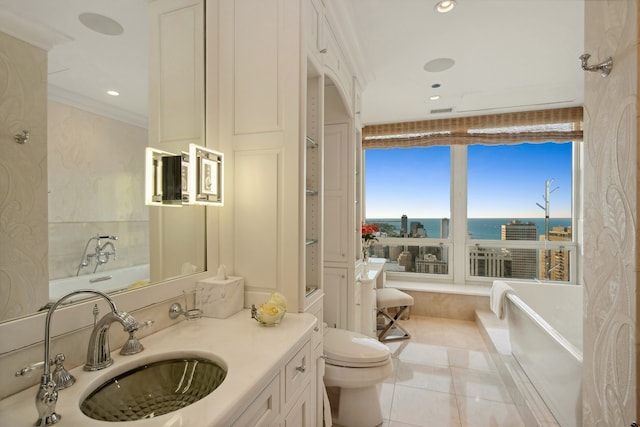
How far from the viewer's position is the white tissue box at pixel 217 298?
1299mm

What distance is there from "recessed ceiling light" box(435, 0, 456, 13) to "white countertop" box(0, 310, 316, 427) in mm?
2036

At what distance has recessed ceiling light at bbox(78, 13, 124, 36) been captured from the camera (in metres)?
0.97

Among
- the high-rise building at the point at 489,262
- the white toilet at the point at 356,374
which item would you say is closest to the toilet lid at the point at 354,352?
the white toilet at the point at 356,374

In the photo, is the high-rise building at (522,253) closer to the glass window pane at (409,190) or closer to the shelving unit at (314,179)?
the glass window pane at (409,190)

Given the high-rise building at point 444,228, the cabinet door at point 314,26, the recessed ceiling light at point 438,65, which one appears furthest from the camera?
the high-rise building at point 444,228

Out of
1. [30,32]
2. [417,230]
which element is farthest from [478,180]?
[30,32]

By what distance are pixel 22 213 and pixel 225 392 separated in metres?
0.74

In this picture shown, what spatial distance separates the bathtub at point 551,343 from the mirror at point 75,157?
2202mm

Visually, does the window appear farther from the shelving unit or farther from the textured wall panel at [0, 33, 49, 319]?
the textured wall panel at [0, 33, 49, 319]

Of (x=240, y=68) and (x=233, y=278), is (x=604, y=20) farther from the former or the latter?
(x=233, y=278)

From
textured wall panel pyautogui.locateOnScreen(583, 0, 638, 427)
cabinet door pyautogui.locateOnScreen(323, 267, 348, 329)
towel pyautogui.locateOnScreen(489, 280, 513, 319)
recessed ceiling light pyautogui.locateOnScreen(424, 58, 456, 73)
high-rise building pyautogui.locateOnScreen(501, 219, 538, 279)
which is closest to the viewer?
textured wall panel pyautogui.locateOnScreen(583, 0, 638, 427)

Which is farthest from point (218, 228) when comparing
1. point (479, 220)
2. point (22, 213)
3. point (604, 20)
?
point (479, 220)

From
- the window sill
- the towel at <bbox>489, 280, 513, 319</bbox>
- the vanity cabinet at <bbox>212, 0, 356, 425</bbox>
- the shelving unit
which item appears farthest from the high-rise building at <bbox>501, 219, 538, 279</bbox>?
the vanity cabinet at <bbox>212, 0, 356, 425</bbox>

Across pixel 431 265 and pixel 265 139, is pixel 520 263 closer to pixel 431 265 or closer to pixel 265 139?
pixel 431 265
